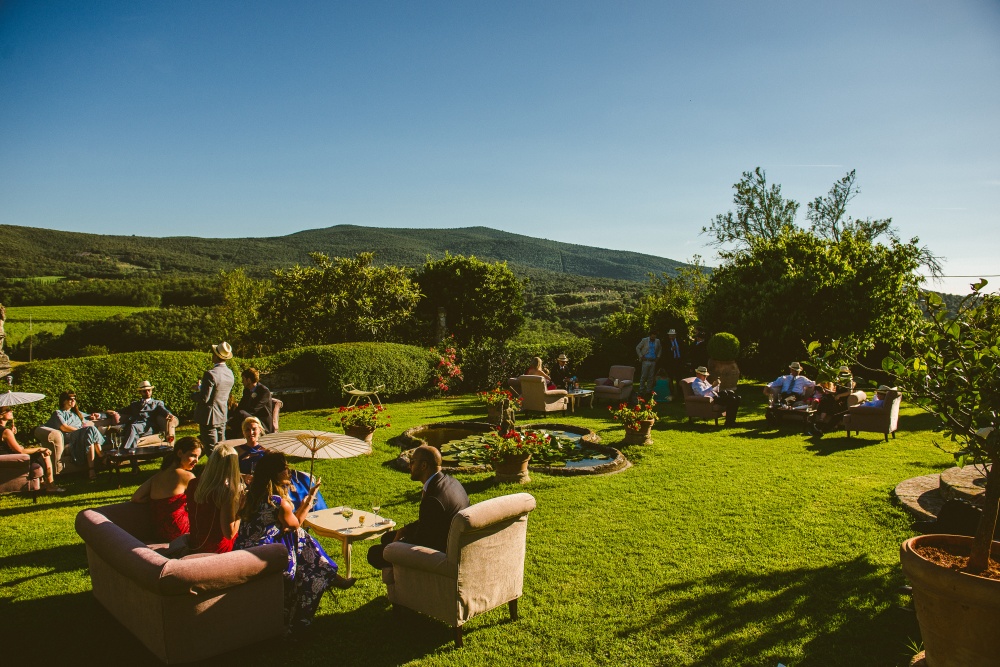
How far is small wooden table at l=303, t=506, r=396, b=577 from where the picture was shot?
5477 mm

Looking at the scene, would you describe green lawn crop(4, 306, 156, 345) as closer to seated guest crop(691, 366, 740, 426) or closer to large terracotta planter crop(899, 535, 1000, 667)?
seated guest crop(691, 366, 740, 426)

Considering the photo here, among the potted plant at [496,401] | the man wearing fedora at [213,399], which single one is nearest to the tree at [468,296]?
the potted plant at [496,401]

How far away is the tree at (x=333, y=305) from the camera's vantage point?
872 inches

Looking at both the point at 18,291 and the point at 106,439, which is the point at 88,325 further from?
the point at 106,439

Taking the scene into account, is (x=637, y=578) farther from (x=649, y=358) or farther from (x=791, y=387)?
(x=649, y=358)

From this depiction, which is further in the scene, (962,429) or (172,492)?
(172,492)

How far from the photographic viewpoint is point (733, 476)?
9102 millimetres

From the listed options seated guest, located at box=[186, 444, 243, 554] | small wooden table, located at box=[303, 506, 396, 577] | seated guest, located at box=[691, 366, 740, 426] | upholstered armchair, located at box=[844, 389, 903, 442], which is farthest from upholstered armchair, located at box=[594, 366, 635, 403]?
seated guest, located at box=[186, 444, 243, 554]

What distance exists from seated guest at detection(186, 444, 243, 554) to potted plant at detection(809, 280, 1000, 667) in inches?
179

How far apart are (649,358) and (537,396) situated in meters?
3.36

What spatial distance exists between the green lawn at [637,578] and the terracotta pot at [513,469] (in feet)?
0.64

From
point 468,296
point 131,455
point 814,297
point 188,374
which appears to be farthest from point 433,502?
point 468,296

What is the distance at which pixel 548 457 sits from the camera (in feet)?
33.2

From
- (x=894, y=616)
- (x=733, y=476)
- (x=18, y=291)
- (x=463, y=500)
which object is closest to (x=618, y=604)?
(x=463, y=500)
